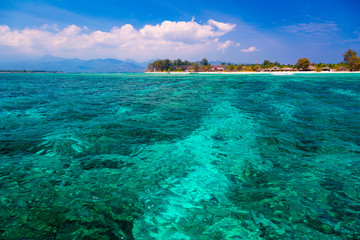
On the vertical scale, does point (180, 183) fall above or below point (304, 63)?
below

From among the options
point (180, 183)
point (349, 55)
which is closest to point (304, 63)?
point (349, 55)

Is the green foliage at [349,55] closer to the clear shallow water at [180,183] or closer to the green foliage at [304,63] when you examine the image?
the green foliage at [304,63]

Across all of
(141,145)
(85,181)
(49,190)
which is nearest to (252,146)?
(141,145)

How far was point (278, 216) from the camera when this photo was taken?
329cm

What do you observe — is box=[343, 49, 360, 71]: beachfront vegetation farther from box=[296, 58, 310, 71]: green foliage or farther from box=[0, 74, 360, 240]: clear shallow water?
box=[0, 74, 360, 240]: clear shallow water

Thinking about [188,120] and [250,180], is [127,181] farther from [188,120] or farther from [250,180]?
[188,120]

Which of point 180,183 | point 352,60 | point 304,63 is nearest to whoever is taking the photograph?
point 180,183

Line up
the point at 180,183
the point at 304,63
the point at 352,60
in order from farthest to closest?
the point at 304,63 → the point at 352,60 → the point at 180,183

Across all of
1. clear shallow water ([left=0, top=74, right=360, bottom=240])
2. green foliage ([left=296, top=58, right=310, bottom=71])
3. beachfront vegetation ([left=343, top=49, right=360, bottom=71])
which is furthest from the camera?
green foliage ([left=296, top=58, right=310, bottom=71])

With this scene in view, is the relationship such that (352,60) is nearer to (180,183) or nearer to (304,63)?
Result: (304,63)

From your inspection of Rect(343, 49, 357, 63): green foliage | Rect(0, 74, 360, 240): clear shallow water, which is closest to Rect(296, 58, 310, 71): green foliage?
Rect(343, 49, 357, 63): green foliage

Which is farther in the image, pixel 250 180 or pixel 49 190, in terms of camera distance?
pixel 250 180

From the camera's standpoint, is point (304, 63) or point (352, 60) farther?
point (304, 63)

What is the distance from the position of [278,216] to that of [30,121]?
12.3 m
